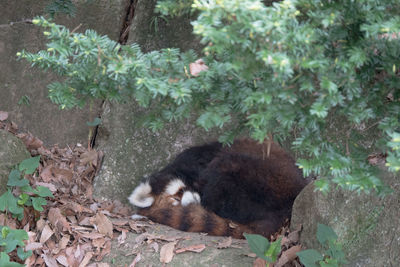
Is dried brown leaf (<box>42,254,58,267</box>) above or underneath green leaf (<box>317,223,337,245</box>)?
underneath

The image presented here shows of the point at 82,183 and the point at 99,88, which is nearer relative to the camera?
the point at 99,88

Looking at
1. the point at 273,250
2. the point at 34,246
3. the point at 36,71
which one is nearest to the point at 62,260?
the point at 34,246

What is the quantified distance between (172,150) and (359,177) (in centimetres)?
274

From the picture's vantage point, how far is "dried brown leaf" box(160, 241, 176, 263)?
3027 mm

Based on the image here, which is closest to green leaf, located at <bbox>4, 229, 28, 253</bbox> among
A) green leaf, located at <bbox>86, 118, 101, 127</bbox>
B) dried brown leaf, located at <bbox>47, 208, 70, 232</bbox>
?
dried brown leaf, located at <bbox>47, 208, 70, 232</bbox>

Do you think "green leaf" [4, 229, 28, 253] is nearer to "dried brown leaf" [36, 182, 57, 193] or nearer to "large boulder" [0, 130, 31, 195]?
"large boulder" [0, 130, 31, 195]

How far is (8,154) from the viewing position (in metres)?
3.43

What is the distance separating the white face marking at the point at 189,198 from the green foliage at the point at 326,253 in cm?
126

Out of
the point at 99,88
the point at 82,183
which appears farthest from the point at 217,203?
the point at 99,88

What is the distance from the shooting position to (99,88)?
1664mm

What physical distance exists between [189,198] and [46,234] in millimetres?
1095

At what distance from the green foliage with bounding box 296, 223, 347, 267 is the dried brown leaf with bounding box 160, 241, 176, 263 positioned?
895 millimetres

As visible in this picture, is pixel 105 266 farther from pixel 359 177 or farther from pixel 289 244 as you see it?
pixel 359 177

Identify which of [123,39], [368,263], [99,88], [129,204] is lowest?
[129,204]
